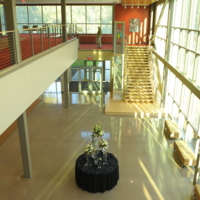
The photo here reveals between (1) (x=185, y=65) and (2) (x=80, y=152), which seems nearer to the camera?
(2) (x=80, y=152)

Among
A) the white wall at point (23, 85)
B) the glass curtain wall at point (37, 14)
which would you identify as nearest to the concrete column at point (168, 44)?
the white wall at point (23, 85)

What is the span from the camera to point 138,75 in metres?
16.8

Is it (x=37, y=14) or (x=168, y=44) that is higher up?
(x=37, y=14)

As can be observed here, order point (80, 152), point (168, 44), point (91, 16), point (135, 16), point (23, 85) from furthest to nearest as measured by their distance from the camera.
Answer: point (91, 16) → point (135, 16) → point (168, 44) → point (80, 152) → point (23, 85)

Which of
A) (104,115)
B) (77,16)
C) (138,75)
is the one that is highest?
(77,16)

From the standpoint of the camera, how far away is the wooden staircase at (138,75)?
15.8 metres

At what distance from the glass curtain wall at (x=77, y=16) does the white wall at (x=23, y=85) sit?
11607mm

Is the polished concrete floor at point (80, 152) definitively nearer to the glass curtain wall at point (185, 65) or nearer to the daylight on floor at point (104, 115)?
the daylight on floor at point (104, 115)

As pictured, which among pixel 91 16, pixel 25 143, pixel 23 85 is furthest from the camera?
pixel 91 16

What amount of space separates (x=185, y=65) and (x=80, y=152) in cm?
622

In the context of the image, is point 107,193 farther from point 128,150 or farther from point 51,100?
point 51,100

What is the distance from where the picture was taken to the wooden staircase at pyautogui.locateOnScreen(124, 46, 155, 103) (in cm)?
1579

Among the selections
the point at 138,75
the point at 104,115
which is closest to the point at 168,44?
the point at 138,75

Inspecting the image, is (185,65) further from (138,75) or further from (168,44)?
(138,75)
